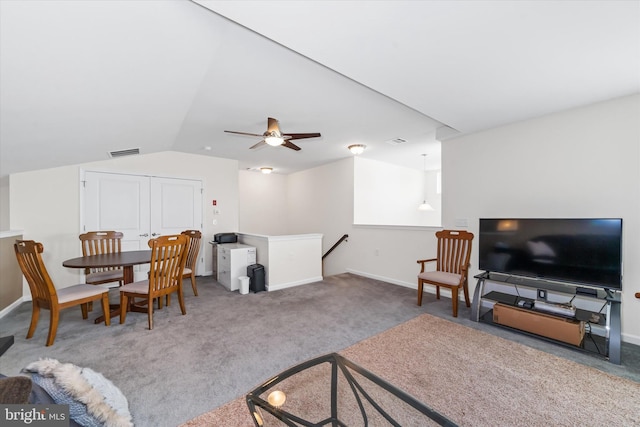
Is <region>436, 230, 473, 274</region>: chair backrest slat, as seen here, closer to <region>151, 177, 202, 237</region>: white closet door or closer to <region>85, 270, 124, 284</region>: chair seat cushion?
<region>85, 270, 124, 284</region>: chair seat cushion

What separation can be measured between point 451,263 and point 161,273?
12.7 ft

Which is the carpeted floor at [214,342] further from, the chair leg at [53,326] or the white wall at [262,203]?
the white wall at [262,203]

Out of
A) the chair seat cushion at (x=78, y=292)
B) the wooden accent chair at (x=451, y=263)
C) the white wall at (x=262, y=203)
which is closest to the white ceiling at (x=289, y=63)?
the wooden accent chair at (x=451, y=263)

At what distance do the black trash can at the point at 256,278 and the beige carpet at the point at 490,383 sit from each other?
2.22m

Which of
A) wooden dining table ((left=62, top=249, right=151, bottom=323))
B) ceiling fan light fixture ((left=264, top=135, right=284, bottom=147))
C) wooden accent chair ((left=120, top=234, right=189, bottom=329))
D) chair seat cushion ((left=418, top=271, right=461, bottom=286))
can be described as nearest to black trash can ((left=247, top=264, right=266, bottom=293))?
wooden accent chair ((left=120, top=234, right=189, bottom=329))

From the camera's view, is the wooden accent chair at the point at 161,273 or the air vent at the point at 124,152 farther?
the air vent at the point at 124,152

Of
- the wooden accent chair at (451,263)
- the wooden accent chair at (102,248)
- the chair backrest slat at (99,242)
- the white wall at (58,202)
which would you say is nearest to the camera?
the wooden accent chair at (451,263)

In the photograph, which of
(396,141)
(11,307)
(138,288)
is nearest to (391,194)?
(396,141)

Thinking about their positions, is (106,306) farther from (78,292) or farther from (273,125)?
(273,125)

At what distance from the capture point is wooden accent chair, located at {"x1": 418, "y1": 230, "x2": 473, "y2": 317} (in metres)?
3.30

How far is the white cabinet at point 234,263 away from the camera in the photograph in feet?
14.3

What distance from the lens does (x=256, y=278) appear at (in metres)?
4.23

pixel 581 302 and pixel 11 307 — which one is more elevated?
pixel 581 302

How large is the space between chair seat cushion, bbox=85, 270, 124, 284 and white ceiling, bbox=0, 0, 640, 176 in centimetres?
170
